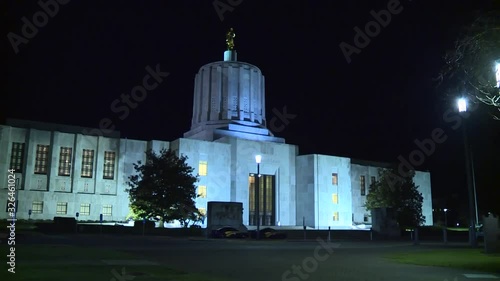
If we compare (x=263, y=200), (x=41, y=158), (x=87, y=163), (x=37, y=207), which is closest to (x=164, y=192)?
(x=87, y=163)

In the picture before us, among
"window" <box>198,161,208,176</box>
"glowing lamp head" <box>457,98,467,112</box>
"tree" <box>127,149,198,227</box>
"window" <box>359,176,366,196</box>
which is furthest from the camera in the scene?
"window" <box>359,176,366,196</box>

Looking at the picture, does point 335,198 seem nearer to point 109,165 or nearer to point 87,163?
point 109,165

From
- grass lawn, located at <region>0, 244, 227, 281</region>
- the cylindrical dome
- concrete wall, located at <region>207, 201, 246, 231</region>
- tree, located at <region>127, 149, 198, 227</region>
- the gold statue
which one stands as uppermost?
the gold statue

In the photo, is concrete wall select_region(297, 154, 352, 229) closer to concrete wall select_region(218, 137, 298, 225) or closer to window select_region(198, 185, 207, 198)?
concrete wall select_region(218, 137, 298, 225)

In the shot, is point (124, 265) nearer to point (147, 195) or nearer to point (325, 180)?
point (147, 195)

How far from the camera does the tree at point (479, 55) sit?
12.5 metres

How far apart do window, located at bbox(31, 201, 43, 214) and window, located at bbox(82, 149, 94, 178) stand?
614cm

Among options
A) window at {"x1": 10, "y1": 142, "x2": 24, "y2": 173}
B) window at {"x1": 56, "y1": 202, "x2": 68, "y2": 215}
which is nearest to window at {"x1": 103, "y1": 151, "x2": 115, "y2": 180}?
window at {"x1": 56, "y1": 202, "x2": 68, "y2": 215}

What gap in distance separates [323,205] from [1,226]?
3988 cm

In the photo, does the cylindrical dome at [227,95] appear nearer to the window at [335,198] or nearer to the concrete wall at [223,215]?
the window at [335,198]

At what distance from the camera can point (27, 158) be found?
54375 millimetres

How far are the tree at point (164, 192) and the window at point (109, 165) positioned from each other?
10389mm

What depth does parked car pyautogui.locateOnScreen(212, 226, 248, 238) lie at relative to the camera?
120 feet

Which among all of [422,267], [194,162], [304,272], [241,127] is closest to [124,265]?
[304,272]
